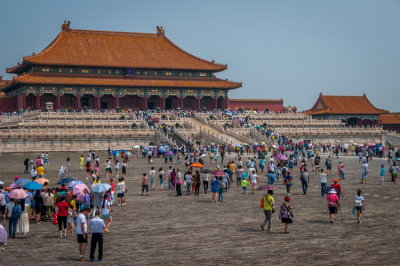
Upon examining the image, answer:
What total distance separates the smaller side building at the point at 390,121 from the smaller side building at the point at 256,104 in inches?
626

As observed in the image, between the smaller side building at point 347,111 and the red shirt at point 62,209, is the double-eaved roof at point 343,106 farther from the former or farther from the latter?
the red shirt at point 62,209

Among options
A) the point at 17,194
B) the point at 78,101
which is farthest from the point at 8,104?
the point at 17,194

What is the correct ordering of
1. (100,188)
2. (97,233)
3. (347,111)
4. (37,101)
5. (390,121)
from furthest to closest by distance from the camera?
1. (390,121)
2. (347,111)
3. (37,101)
4. (100,188)
5. (97,233)

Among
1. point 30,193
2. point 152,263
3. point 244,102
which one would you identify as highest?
point 244,102

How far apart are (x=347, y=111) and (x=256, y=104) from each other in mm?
13604

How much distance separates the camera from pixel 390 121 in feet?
304

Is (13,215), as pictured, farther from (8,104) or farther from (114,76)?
(114,76)

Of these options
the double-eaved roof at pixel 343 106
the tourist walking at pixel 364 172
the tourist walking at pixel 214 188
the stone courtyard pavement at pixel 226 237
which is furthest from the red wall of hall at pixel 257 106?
the stone courtyard pavement at pixel 226 237

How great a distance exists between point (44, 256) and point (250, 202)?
10915 mm

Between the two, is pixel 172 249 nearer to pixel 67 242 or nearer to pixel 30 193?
pixel 67 242

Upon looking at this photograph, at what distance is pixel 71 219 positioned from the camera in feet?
58.5

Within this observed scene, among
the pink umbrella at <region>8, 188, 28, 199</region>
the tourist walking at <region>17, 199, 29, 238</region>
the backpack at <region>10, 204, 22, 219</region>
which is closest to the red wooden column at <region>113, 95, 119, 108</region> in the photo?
the pink umbrella at <region>8, 188, 28, 199</region>

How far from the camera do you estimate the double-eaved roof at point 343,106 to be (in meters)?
89.1

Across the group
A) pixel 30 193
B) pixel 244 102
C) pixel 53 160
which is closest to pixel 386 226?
pixel 30 193
